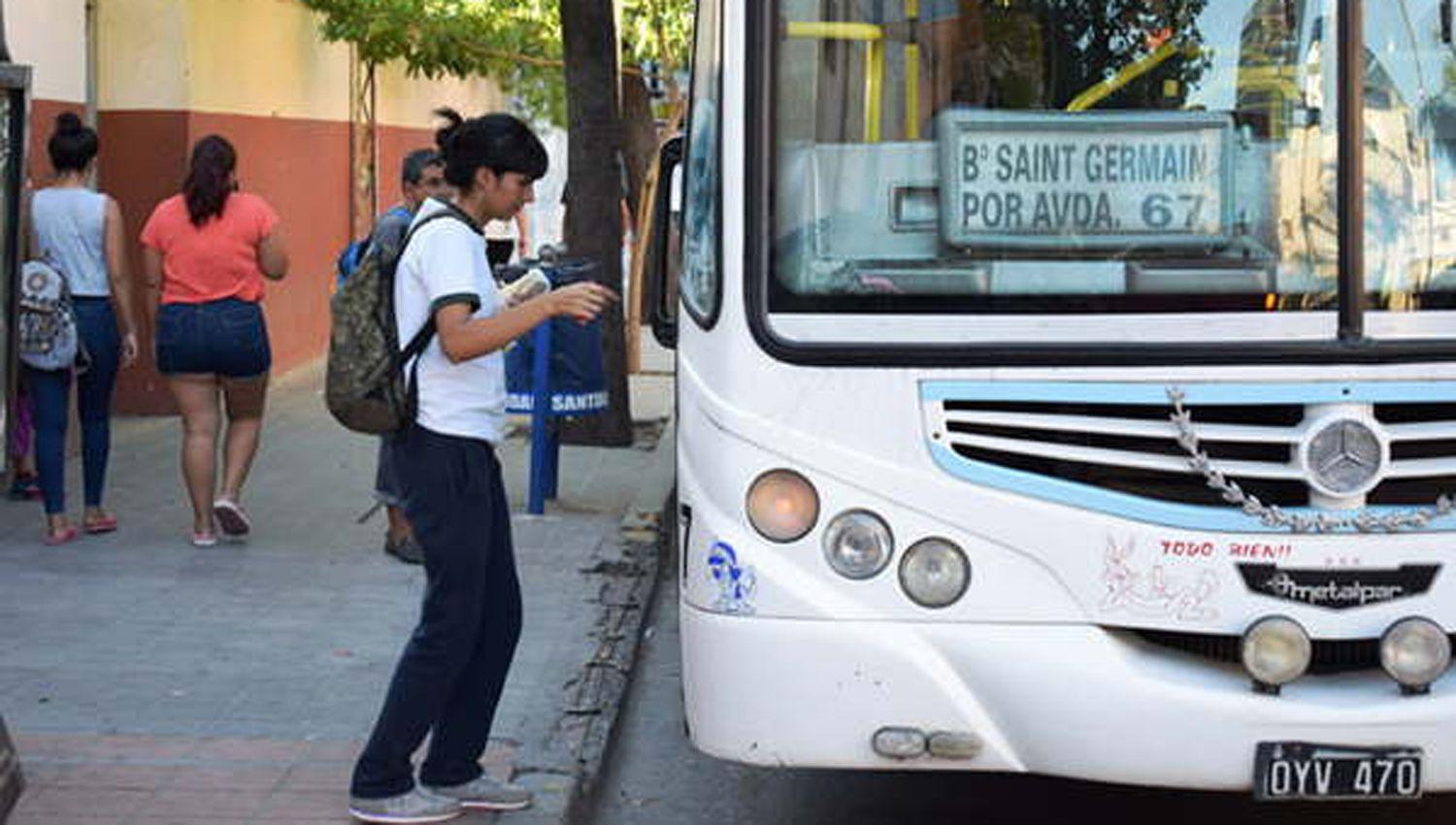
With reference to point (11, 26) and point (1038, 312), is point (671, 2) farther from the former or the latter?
point (1038, 312)

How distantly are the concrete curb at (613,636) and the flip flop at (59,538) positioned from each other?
2.25m

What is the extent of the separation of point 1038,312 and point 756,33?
96cm

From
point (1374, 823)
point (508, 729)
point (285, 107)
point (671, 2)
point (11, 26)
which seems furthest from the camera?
point (671, 2)

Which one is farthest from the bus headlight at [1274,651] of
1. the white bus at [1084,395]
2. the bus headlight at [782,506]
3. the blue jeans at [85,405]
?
the blue jeans at [85,405]

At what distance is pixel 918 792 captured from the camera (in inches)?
296

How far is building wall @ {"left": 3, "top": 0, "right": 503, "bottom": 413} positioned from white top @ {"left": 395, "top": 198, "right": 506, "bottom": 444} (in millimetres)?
7342

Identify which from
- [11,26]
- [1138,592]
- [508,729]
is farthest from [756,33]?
[11,26]

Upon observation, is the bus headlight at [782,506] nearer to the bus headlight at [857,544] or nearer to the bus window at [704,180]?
the bus headlight at [857,544]

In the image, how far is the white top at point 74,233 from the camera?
10.7 metres

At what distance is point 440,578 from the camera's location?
627 cm

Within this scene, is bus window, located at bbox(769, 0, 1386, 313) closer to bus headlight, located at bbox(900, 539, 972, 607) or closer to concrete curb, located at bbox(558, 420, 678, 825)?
bus headlight, located at bbox(900, 539, 972, 607)

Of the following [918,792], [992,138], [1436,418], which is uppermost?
[992,138]

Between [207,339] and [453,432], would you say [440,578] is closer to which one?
[453,432]

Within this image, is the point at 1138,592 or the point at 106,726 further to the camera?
the point at 106,726
